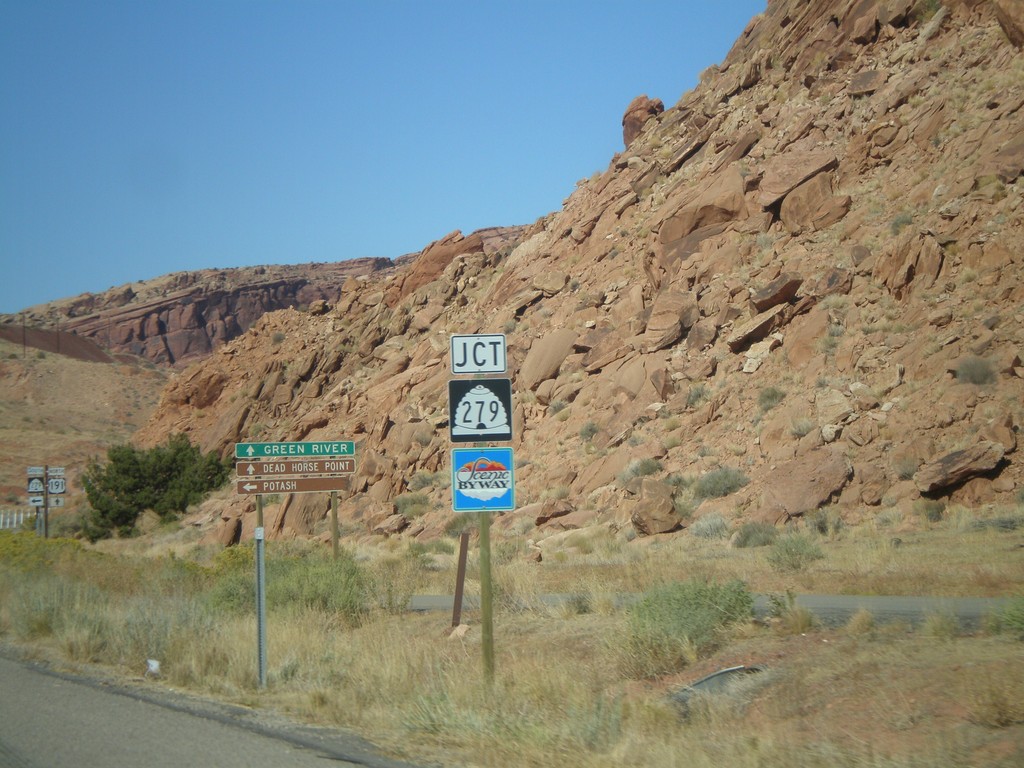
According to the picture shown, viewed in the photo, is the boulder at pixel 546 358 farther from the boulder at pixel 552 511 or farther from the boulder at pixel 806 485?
the boulder at pixel 806 485

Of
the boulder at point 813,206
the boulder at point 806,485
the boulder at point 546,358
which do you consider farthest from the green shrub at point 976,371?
the boulder at point 546,358

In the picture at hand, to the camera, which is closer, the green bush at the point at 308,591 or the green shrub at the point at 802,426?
the green bush at the point at 308,591

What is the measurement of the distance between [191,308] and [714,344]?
414 feet

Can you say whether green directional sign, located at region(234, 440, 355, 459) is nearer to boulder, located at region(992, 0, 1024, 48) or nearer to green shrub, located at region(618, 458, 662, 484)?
green shrub, located at region(618, 458, 662, 484)

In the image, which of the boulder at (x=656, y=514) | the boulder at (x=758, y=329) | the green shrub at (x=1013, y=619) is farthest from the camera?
the boulder at (x=758, y=329)

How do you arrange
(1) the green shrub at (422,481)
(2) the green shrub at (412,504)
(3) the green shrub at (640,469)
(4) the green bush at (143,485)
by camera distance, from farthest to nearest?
(4) the green bush at (143,485)
(1) the green shrub at (422,481)
(2) the green shrub at (412,504)
(3) the green shrub at (640,469)

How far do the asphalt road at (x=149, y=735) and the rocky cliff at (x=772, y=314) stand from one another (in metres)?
16.4

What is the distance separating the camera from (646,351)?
3431 centimetres

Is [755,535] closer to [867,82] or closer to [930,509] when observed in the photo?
[930,509]

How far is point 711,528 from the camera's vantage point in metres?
23.6

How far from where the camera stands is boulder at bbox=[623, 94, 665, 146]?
54.2m

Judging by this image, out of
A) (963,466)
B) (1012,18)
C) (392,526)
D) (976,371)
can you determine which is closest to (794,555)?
(963,466)

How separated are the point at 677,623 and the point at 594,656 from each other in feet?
4.25

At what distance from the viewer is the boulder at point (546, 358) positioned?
3797cm
